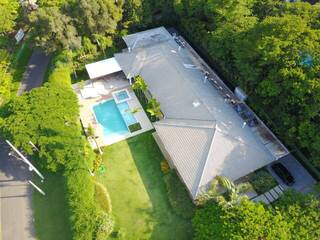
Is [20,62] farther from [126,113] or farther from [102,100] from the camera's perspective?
[126,113]

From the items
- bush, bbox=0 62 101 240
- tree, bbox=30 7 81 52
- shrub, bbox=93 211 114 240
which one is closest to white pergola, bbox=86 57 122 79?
tree, bbox=30 7 81 52

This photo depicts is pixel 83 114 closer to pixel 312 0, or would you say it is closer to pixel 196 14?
pixel 196 14

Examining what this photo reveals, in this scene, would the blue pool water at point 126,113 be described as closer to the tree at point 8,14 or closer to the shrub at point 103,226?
the shrub at point 103,226

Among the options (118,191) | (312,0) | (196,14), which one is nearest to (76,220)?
(118,191)

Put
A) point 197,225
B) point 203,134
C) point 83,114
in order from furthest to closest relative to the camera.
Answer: point 83,114
point 203,134
point 197,225

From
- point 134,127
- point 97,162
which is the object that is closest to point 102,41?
point 134,127

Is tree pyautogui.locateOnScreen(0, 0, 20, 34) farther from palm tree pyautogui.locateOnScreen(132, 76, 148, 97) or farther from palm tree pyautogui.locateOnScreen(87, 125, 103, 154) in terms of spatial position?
palm tree pyautogui.locateOnScreen(87, 125, 103, 154)
